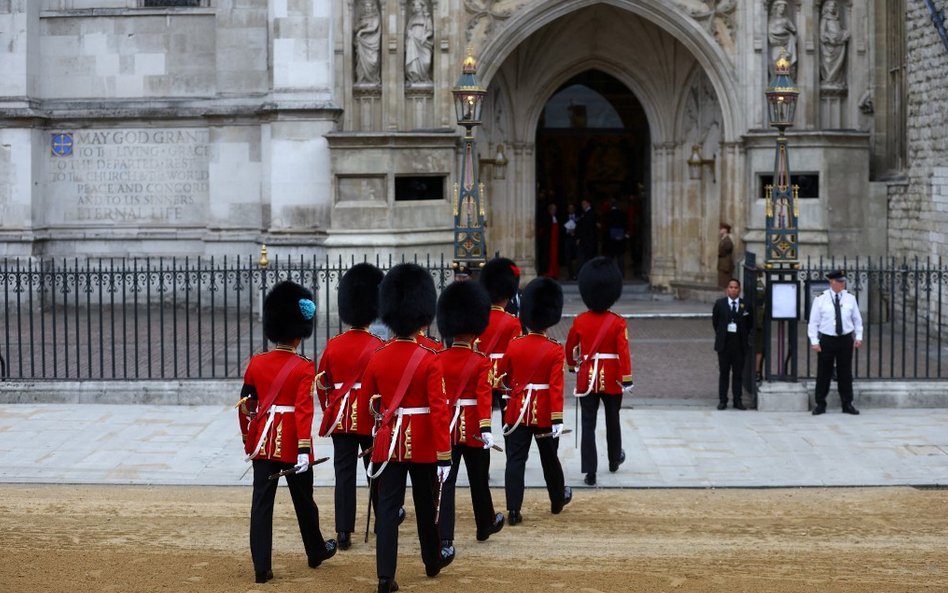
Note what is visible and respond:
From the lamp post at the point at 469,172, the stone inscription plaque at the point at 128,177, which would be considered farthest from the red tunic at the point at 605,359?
the stone inscription plaque at the point at 128,177

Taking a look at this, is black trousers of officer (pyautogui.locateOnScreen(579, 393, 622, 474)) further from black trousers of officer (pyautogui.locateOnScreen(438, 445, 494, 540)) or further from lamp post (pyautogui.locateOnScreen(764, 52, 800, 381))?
lamp post (pyautogui.locateOnScreen(764, 52, 800, 381))

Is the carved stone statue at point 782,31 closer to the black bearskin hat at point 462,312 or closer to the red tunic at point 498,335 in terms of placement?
the red tunic at point 498,335

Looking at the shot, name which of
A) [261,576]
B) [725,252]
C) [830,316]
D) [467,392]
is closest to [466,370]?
[467,392]

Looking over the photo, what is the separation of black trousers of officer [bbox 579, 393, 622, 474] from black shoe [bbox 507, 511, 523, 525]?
140 centimetres

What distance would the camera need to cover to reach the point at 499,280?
41.8 feet

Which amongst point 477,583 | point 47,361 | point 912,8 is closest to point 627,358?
point 477,583

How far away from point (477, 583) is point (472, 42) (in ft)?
50.6

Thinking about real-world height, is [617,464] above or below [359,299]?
below

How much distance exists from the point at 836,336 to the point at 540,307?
5.49 m

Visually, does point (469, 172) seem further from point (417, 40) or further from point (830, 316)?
point (417, 40)

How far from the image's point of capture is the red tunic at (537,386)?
11.4 metres

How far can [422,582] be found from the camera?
31.8ft

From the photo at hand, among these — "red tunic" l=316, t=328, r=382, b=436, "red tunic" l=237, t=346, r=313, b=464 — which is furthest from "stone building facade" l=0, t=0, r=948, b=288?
"red tunic" l=237, t=346, r=313, b=464

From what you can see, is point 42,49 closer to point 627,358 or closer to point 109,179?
point 109,179
